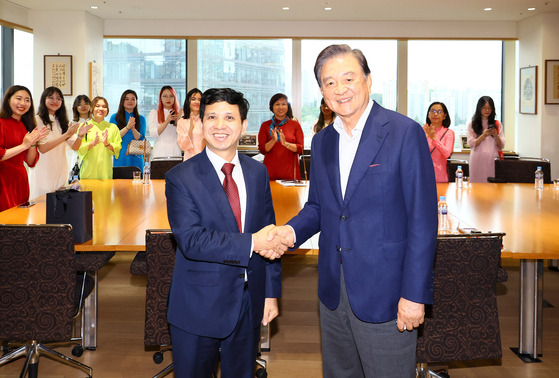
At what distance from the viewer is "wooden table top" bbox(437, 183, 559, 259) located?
3.20 metres

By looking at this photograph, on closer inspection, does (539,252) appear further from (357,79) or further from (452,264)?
(357,79)

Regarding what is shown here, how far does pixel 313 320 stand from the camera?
4.42 meters

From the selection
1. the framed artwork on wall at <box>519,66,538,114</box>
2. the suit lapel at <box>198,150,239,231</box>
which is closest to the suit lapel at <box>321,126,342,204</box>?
the suit lapel at <box>198,150,239,231</box>

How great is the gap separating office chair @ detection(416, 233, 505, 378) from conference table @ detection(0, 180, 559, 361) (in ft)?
1.30

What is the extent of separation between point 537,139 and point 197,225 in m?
9.39

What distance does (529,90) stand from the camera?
34.2 ft

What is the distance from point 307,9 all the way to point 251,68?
83.7 inches

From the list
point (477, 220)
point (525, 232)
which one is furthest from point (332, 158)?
point (477, 220)

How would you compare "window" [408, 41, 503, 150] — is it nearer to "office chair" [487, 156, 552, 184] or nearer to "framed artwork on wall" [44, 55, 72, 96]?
"office chair" [487, 156, 552, 184]

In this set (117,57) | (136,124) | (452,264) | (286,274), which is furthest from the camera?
(117,57)

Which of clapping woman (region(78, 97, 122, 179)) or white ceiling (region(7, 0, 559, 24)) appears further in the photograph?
white ceiling (region(7, 0, 559, 24))

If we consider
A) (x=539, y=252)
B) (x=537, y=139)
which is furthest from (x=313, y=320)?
(x=537, y=139)

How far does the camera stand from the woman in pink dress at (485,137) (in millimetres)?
7301

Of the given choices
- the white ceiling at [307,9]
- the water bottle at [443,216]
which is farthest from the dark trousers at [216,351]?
the white ceiling at [307,9]
